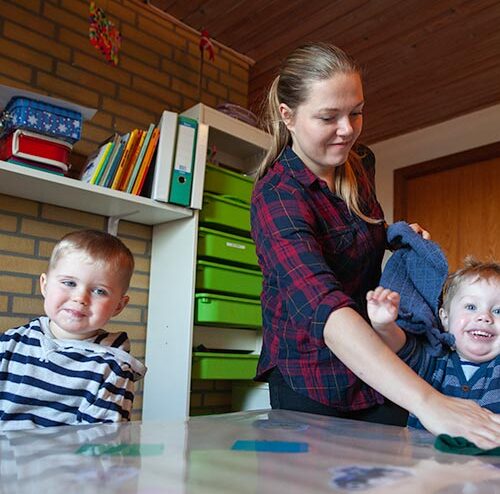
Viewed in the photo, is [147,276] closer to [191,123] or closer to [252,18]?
[191,123]

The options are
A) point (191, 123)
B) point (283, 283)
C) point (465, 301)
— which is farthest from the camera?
point (191, 123)

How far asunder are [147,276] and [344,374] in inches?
65.1

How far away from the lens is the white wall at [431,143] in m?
3.21

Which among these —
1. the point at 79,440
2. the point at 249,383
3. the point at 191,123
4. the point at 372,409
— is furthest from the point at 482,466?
the point at 249,383

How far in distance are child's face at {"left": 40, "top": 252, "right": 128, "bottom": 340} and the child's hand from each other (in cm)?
51

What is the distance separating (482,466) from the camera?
0.53 m

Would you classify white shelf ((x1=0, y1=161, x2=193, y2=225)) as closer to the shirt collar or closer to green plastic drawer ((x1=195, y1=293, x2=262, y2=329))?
green plastic drawer ((x1=195, y1=293, x2=262, y2=329))

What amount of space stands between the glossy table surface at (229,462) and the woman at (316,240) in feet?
0.74

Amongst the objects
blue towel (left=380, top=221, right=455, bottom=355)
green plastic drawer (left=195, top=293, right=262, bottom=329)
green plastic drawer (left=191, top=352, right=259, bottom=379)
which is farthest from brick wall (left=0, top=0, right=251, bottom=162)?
blue towel (left=380, top=221, right=455, bottom=355)

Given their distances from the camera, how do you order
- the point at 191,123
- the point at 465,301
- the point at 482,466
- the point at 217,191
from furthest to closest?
1. the point at 217,191
2. the point at 191,123
3. the point at 465,301
4. the point at 482,466

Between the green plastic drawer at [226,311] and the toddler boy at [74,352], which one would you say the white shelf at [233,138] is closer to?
the green plastic drawer at [226,311]

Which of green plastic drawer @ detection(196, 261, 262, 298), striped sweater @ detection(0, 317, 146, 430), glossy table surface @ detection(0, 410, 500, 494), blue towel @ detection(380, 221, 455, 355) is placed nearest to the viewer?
glossy table surface @ detection(0, 410, 500, 494)

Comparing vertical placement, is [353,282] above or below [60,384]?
above

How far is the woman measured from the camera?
0.92 meters
